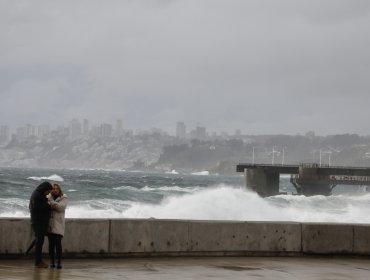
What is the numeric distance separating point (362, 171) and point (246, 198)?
100 ft

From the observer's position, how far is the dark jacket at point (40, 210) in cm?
998

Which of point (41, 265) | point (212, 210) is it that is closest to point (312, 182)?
point (212, 210)

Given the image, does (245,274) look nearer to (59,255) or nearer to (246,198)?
(59,255)

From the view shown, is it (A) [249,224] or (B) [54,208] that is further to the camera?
(A) [249,224]

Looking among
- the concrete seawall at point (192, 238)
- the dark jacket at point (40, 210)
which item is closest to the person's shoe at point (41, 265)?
the dark jacket at point (40, 210)

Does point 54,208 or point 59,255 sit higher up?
point 54,208

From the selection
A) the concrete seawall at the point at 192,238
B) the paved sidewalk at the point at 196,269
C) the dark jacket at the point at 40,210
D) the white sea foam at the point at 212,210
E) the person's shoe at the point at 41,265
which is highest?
the dark jacket at the point at 40,210

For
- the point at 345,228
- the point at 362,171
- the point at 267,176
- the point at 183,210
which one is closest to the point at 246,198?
the point at 183,210

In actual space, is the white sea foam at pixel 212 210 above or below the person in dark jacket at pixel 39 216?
below

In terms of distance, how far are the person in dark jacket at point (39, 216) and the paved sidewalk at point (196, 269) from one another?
25 centimetres

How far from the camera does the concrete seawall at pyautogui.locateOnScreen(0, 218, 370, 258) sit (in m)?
11.0

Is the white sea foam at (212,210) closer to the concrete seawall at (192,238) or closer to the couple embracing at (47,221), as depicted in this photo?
the concrete seawall at (192,238)

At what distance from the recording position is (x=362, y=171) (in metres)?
77.2

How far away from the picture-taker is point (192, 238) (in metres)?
11.8
